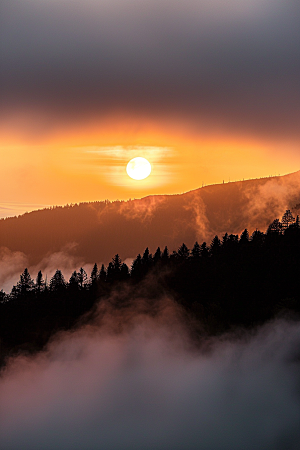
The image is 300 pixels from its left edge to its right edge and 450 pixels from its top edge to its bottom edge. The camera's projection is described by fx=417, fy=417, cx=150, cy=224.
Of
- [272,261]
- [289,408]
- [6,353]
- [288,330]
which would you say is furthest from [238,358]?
[6,353]

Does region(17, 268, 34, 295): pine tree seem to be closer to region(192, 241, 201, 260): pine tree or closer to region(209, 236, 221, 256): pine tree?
region(192, 241, 201, 260): pine tree

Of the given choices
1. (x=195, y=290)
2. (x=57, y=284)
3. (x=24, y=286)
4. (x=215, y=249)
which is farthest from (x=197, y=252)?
(x=24, y=286)

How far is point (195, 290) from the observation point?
513ft

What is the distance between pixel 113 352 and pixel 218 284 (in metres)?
73.7

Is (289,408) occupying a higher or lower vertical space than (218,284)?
lower

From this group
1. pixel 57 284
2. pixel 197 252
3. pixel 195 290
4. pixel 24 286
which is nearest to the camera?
pixel 195 290

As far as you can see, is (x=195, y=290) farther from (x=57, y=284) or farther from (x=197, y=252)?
(x=57, y=284)

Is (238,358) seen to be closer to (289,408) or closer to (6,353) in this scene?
(289,408)

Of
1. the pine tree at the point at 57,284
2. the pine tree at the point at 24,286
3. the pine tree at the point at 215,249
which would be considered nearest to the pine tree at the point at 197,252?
the pine tree at the point at 215,249

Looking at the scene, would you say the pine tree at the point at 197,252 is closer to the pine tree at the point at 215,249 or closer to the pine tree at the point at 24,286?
the pine tree at the point at 215,249

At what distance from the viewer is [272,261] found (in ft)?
485

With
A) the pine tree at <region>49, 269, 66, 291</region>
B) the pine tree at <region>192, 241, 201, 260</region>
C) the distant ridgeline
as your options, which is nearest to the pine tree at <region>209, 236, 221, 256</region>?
the distant ridgeline

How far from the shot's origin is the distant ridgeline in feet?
460

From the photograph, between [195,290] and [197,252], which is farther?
[197,252]
